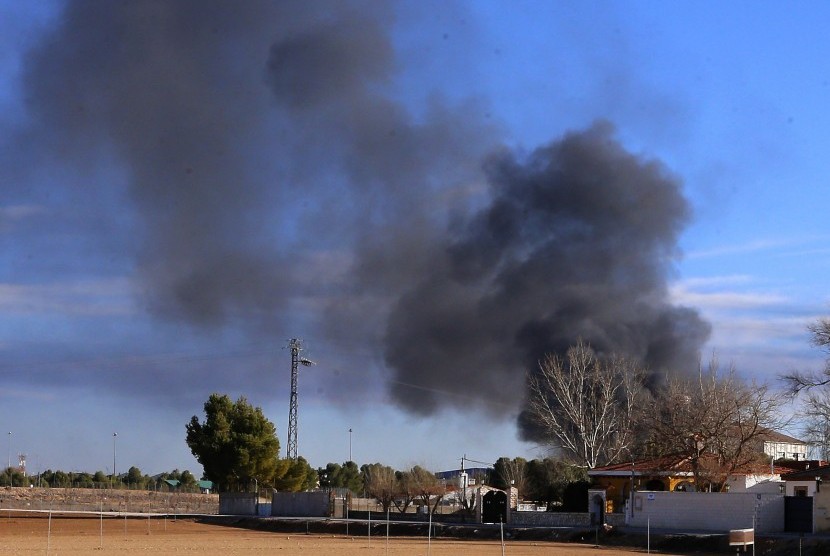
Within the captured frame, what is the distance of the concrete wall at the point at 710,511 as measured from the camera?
45.2 metres

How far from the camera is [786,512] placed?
148 ft

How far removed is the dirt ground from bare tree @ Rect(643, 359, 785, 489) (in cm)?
1010

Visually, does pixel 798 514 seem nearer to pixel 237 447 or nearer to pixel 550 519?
pixel 550 519

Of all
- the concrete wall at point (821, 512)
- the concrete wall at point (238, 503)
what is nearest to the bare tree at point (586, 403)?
the concrete wall at point (238, 503)

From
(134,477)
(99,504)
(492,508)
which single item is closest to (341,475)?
(134,477)

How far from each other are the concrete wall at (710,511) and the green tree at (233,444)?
3967 cm

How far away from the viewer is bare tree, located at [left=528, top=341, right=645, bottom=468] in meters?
71.1

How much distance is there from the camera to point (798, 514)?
4497 centimetres

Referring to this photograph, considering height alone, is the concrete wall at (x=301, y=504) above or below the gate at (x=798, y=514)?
below

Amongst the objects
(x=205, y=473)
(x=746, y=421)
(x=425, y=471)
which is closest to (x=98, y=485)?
(x=205, y=473)

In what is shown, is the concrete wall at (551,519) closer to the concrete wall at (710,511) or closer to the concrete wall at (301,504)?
the concrete wall at (710,511)

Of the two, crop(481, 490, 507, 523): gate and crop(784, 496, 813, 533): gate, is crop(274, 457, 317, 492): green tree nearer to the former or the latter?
crop(481, 490, 507, 523): gate

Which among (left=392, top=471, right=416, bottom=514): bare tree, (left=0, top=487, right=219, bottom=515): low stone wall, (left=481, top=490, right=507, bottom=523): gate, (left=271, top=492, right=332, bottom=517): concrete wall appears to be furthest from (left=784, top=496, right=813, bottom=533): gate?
(left=0, top=487, right=219, bottom=515): low stone wall

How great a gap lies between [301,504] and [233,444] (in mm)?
11100
